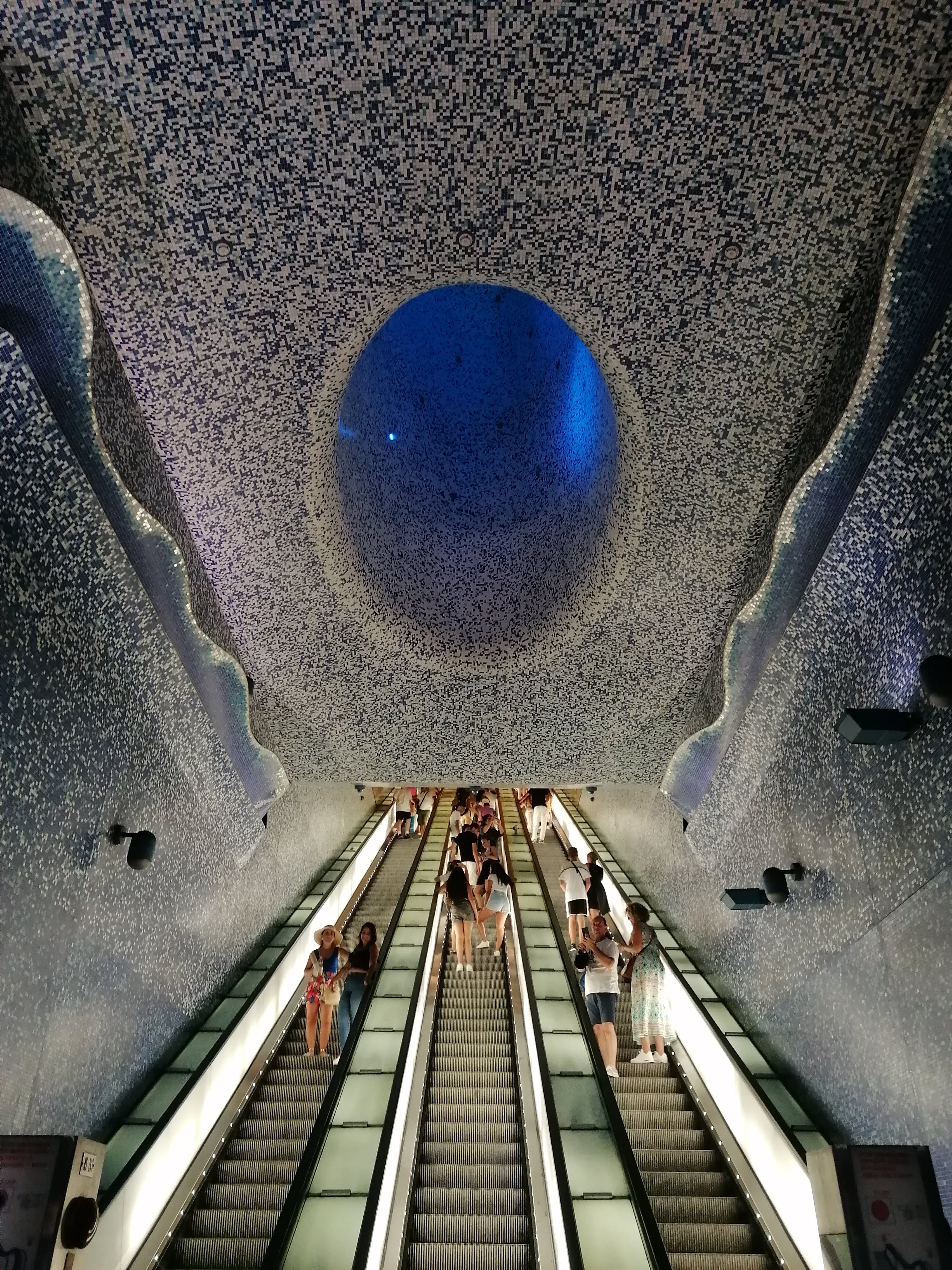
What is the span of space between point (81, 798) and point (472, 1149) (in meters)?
3.30

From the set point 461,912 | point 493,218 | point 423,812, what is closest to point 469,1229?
point 461,912

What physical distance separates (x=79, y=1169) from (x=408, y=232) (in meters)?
3.84

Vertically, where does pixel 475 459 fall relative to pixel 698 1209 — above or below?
above

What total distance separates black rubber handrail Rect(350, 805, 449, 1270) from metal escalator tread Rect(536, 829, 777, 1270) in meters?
1.36

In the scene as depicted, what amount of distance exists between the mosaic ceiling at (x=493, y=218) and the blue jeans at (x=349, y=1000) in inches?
115

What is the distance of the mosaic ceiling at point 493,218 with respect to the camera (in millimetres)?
2650

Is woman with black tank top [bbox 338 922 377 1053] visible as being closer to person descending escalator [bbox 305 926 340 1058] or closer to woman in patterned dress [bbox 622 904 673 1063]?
person descending escalator [bbox 305 926 340 1058]

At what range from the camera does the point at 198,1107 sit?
469 centimetres

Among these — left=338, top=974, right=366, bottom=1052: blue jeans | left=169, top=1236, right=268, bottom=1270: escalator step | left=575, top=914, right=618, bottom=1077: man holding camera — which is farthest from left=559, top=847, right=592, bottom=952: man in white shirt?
left=169, top=1236, right=268, bottom=1270: escalator step

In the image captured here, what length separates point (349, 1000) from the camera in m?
5.93

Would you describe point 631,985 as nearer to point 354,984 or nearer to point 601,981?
point 601,981

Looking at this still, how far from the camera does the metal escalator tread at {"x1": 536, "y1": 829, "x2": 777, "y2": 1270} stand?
155 inches

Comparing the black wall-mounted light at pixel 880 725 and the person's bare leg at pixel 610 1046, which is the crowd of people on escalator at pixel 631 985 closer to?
the person's bare leg at pixel 610 1046

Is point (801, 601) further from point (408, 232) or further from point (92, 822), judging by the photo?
point (92, 822)
